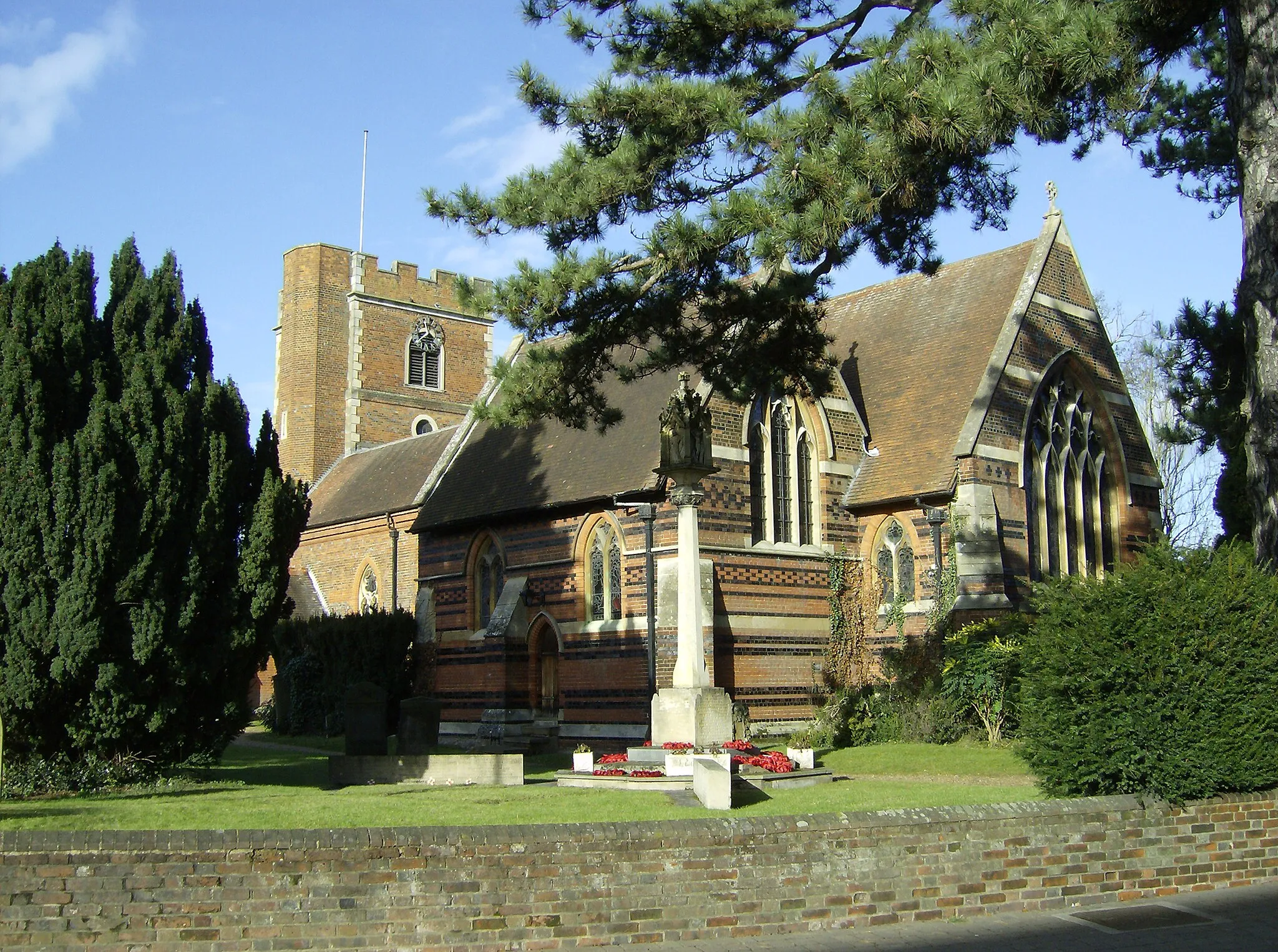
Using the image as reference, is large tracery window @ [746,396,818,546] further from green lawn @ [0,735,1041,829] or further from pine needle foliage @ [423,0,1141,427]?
pine needle foliage @ [423,0,1141,427]

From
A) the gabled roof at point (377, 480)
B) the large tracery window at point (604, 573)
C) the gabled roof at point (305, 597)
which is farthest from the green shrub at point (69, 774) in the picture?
the gabled roof at point (305, 597)

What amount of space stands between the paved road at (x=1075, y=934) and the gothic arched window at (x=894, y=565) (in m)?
15.5

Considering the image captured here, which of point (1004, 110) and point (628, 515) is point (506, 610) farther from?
point (1004, 110)

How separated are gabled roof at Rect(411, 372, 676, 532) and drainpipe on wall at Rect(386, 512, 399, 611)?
268cm

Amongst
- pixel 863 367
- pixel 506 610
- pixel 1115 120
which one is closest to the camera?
pixel 1115 120

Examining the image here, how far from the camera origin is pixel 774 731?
78.8 feet

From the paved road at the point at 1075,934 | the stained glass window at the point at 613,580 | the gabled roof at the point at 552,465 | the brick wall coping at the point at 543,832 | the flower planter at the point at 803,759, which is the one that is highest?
the gabled roof at the point at 552,465

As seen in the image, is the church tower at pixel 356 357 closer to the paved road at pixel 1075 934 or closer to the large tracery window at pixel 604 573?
the large tracery window at pixel 604 573

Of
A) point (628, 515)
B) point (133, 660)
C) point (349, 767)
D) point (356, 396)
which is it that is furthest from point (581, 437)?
point (356, 396)

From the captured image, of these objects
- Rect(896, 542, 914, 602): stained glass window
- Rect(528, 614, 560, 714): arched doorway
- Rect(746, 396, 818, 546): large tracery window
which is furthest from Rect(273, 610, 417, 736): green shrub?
Rect(896, 542, 914, 602): stained glass window

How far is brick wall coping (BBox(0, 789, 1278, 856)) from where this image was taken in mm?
7789

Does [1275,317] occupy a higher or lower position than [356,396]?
lower

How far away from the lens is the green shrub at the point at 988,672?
68.7 ft

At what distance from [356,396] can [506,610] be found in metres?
18.8
